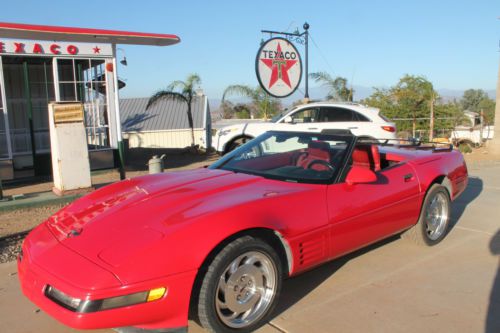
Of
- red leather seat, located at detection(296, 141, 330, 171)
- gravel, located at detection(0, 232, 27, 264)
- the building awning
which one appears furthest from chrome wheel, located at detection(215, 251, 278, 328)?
the building awning

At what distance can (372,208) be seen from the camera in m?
3.95

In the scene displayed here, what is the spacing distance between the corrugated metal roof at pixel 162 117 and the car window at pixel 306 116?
2324cm

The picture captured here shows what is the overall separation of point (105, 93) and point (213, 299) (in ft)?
30.1

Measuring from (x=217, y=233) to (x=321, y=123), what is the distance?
Answer: 8.27 m

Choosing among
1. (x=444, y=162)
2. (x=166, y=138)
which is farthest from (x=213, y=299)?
(x=166, y=138)

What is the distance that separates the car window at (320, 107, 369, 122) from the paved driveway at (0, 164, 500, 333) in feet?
19.4

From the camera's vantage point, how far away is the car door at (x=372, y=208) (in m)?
3.65

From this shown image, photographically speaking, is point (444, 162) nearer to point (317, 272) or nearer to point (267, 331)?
point (317, 272)

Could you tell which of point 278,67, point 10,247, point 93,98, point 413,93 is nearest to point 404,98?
point 413,93

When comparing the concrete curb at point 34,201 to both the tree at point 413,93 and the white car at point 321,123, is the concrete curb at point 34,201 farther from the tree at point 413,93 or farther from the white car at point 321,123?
the tree at point 413,93

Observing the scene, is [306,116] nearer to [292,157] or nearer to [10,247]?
[292,157]

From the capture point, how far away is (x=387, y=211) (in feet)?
13.5

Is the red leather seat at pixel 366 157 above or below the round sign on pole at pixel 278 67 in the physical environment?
below

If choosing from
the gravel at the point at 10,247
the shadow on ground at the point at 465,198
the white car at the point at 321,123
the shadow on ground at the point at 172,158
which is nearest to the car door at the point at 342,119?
the white car at the point at 321,123
